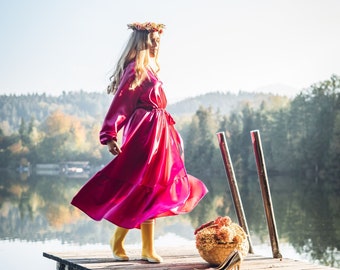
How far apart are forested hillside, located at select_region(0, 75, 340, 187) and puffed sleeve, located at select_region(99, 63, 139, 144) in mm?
44833

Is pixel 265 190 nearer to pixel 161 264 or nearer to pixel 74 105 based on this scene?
pixel 161 264

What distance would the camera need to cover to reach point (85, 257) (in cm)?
702

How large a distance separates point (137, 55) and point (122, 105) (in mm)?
435

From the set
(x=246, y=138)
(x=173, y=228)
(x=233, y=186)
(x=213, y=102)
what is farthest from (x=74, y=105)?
(x=233, y=186)

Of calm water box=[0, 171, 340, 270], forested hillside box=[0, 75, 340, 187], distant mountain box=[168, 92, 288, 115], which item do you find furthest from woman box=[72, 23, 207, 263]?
distant mountain box=[168, 92, 288, 115]

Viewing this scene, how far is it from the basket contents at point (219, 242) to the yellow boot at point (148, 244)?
1.26ft

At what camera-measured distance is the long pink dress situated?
22.3 ft

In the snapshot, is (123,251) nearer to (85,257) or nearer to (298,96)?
(85,257)

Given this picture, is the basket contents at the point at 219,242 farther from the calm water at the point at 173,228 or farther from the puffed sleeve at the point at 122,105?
the calm water at the point at 173,228

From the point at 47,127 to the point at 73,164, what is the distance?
8605 millimetres

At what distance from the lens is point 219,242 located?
259 inches

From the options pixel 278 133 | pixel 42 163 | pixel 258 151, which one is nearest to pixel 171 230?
pixel 258 151

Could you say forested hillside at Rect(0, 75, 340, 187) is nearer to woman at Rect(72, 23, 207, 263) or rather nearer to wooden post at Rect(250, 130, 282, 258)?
wooden post at Rect(250, 130, 282, 258)

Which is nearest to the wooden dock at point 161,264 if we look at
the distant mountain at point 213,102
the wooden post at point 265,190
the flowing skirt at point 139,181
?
the wooden post at point 265,190
